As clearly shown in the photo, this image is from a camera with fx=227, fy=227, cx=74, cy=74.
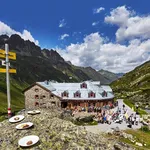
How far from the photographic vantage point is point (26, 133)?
19.5 metres

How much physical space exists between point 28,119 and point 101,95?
195 feet

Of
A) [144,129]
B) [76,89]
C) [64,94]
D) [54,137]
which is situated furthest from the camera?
[76,89]

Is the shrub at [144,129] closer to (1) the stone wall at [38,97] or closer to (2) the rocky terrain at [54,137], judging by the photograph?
(2) the rocky terrain at [54,137]

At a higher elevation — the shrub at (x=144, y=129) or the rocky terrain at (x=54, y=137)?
the rocky terrain at (x=54, y=137)

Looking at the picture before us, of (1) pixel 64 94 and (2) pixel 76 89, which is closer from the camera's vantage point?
(1) pixel 64 94

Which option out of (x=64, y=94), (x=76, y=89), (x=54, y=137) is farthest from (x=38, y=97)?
(x=54, y=137)

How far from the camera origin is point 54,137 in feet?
61.8

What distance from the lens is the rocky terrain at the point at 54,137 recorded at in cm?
1805

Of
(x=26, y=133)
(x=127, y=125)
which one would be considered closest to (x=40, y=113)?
(x=26, y=133)

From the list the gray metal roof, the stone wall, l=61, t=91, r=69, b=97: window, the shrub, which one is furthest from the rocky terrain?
the stone wall

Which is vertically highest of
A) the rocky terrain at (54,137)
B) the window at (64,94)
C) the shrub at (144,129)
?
the window at (64,94)

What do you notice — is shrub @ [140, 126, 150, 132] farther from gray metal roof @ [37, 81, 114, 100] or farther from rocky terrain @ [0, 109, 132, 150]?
gray metal roof @ [37, 81, 114, 100]

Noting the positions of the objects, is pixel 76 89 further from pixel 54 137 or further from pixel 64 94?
pixel 54 137

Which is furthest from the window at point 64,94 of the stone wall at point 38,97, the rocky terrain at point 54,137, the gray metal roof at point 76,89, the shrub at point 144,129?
the rocky terrain at point 54,137
